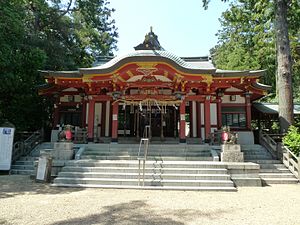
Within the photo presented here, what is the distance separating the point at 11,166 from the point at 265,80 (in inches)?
806

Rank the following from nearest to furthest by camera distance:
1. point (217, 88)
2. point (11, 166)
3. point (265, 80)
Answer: point (11, 166) → point (217, 88) → point (265, 80)

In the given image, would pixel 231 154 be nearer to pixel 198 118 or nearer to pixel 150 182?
pixel 150 182

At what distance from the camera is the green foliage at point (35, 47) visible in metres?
11.8

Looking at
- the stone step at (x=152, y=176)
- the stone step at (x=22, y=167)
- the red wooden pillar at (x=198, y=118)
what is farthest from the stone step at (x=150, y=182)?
the red wooden pillar at (x=198, y=118)

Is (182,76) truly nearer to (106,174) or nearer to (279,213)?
(106,174)

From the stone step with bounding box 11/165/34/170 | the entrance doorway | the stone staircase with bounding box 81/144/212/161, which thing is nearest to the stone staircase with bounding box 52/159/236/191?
the stone staircase with bounding box 81/144/212/161

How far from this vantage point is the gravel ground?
184 inches

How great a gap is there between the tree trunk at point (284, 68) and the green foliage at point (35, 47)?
11.8m

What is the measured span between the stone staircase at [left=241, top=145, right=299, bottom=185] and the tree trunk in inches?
77.4

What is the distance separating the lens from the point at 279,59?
12.0 metres

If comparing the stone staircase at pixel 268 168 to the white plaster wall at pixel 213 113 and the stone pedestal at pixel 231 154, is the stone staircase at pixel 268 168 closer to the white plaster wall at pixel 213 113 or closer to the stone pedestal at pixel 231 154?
the stone pedestal at pixel 231 154

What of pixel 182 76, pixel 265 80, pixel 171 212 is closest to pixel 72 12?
pixel 182 76

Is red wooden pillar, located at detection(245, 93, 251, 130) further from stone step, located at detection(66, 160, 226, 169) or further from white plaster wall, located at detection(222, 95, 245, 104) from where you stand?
stone step, located at detection(66, 160, 226, 169)

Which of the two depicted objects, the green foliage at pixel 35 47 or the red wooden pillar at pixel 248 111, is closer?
the green foliage at pixel 35 47
